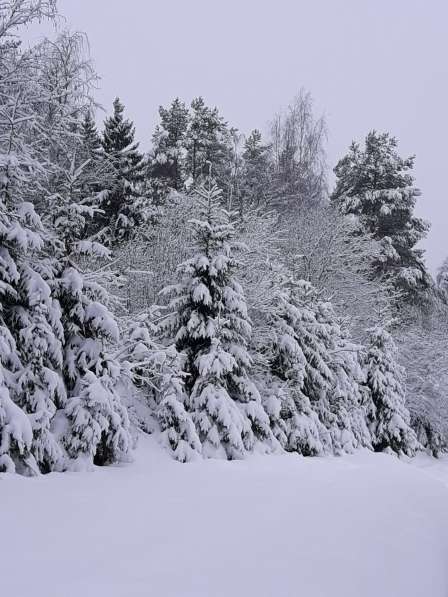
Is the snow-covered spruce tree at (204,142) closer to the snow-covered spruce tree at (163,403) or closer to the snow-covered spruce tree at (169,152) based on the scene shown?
the snow-covered spruce tree at (169,152)

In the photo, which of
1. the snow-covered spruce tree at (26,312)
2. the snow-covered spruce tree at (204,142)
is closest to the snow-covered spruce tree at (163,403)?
the snow-covered spruce tree at (26,312)

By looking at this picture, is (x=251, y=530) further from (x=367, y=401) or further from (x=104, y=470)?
(x=367, y=401)

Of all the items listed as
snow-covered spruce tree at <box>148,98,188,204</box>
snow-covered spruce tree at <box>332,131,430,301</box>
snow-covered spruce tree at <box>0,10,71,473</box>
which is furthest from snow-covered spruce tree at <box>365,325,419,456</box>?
snow-covered spruce tree at <box>148,98,188,204</box>

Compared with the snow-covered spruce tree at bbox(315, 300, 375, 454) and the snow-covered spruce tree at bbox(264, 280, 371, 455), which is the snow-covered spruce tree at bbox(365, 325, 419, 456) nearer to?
the snow-covered spruce tree at bbox(315, 300, 375, 454)

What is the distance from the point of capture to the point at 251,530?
5012 millimetres

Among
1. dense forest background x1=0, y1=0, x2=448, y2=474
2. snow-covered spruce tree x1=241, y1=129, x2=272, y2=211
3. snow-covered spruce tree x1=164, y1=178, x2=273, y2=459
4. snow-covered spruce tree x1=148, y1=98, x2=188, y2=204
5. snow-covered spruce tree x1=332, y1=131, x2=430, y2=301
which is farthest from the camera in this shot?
snow-covered spruce tree x1=148, y1=98, x2=188, y2=204

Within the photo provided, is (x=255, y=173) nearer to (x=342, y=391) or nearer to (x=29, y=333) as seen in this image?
(x=342, y=391)

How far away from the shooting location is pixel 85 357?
7289 mm

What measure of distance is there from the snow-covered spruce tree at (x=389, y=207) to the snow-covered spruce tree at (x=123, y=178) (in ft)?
33.6

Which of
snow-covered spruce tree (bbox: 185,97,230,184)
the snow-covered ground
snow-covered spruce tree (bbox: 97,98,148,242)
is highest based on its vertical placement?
snow-covered spruce tree (bbox: 185,97,230,184)

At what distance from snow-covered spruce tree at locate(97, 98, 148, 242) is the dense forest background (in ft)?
0.33

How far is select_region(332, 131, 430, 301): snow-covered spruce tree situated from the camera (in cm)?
2670

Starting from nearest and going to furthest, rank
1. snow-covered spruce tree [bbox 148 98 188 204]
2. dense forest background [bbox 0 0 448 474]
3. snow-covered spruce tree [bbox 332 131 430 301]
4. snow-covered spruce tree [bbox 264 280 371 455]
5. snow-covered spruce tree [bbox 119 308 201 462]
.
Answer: dense forest background [bbox 0 0 448 474], snow-covered spruce tree [bbox 119 308 201 462], snow-covered spruce tree [bbox 264 280 371 455], snow-covered spruce tree [bbox 332 131 430 301], snow-covered spruce tree [bbox 148 98 188 204]

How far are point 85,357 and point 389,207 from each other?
22727mm
